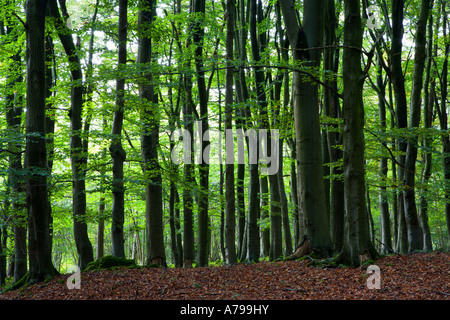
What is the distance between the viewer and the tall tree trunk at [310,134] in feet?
28.8

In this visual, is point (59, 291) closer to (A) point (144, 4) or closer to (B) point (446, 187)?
(A) point (144, 4)

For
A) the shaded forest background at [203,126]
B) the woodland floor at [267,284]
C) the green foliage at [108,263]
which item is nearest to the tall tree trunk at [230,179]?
the shaded forest background at [203,126]

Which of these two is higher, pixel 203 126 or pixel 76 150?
pixel 203 126

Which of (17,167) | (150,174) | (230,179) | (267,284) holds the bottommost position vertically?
(267,284)

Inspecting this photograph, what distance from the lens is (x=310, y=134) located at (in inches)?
352

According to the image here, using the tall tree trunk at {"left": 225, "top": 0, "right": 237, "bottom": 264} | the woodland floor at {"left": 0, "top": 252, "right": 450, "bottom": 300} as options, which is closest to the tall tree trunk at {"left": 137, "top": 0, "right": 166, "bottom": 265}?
the woodland floor at {"left": 0, "top": 252, "right": 450, "bottom": 300}

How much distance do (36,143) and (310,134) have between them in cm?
607

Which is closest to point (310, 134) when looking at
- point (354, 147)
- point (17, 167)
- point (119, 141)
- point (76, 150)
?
point (354, 147)

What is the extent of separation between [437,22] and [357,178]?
1140 centimetres

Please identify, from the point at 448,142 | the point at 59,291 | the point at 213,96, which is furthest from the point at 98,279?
the point at 213,96

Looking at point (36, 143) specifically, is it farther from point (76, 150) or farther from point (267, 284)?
point (267, 284)

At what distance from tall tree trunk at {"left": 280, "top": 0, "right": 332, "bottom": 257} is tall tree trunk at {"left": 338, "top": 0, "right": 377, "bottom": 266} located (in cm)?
123

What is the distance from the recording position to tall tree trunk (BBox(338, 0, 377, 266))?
23.9 ft

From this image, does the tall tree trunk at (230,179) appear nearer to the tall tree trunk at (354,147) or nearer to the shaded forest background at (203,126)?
the shaded forest background at (203,126)
